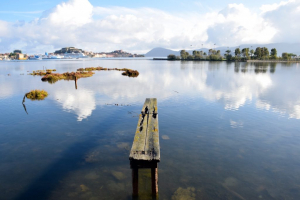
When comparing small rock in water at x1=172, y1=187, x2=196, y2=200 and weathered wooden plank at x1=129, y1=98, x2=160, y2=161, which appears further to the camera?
small rock in water at x1=172, y1=187, x2=196, y2=200

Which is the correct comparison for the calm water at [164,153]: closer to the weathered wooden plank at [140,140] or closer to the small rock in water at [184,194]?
the small rock in water at [184,194]

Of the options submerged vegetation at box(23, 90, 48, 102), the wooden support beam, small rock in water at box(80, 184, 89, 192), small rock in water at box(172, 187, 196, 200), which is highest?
submerged vegetation at box(23, 90, 48, 102)

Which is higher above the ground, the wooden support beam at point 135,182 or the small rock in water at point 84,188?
the wooden support beam at point 135,182

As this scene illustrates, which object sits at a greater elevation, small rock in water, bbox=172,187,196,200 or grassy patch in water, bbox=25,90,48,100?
grassy patch in water, bbox=25,90,48,100

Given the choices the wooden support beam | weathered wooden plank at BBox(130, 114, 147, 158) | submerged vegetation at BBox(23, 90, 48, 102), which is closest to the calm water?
the wooden support beam

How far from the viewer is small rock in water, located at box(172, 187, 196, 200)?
32.0 feet

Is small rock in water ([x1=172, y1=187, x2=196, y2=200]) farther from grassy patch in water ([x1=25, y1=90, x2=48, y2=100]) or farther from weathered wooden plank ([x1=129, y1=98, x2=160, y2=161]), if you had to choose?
grassy patch in water ([x1=25, y1=90, x2=48, y2=100])

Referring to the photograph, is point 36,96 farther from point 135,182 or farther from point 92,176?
point 135,182

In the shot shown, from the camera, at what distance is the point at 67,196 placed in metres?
9.86

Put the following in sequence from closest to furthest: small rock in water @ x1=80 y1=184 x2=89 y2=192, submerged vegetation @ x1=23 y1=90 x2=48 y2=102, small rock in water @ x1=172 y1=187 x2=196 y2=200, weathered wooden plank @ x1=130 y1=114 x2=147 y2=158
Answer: weathered wooden plank @ x1=130 y1=114 x2=147 y2=158 → small rock in water @ x1=172 y1=187 x2=196 y2=200 → small rock in water @ x1=80 y1=184 x2=89 y2=192 → submerged vegetation @ x1=23 y1=90 x2=48 y2=102

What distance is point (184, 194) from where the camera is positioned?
998 centimetres

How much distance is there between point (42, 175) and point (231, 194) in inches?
383

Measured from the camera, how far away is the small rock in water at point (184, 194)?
32.0 feet

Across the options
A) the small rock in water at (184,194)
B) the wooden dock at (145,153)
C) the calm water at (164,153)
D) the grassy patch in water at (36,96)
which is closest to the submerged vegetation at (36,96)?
the grassy patch in water at (36,96)
